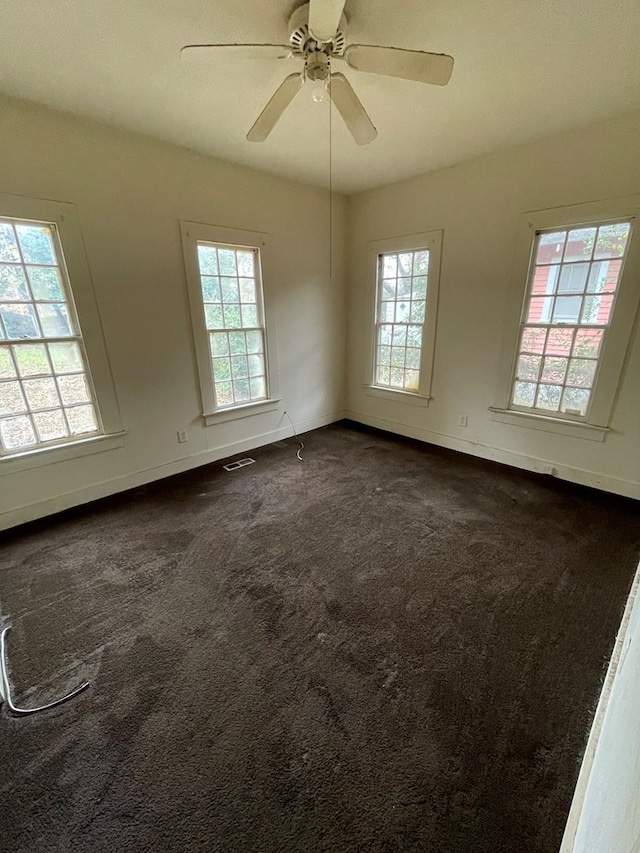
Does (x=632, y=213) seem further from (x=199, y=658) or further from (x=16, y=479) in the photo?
(x=16, y=479)

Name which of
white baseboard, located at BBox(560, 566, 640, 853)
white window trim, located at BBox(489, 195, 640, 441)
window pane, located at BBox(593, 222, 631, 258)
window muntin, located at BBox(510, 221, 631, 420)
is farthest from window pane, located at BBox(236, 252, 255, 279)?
white baseboard, located at BBox(560, 566, 640, 853)

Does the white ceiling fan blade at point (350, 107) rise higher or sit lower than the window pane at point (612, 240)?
higher

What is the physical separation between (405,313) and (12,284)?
3.46 meters

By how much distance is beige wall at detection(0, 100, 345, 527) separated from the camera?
90.3 inches

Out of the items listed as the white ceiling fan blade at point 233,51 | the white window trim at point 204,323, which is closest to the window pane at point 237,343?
the white window trim at point 204,323

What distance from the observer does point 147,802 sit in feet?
3.51

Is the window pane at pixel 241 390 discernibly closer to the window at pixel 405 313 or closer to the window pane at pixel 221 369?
the window pane at pixel 221 369

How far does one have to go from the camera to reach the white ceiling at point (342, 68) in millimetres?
1502

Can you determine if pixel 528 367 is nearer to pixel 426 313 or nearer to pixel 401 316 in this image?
pixel 426 313

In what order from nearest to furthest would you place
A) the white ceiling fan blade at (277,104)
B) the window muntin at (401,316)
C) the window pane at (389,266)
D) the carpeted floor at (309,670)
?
1. the carpeted floor at (309,670)
2. the white ceiling fan blade at (277,104)
3. the window muntin at (401,316)
4. the window pane at (389,266)

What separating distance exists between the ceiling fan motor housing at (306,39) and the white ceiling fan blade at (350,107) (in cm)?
10

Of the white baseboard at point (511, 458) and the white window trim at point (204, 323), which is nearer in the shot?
the white baseboard at point (511, 458)

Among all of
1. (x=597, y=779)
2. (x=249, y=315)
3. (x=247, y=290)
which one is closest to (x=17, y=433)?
(x=249, y=315)

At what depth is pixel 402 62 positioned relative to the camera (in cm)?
150
